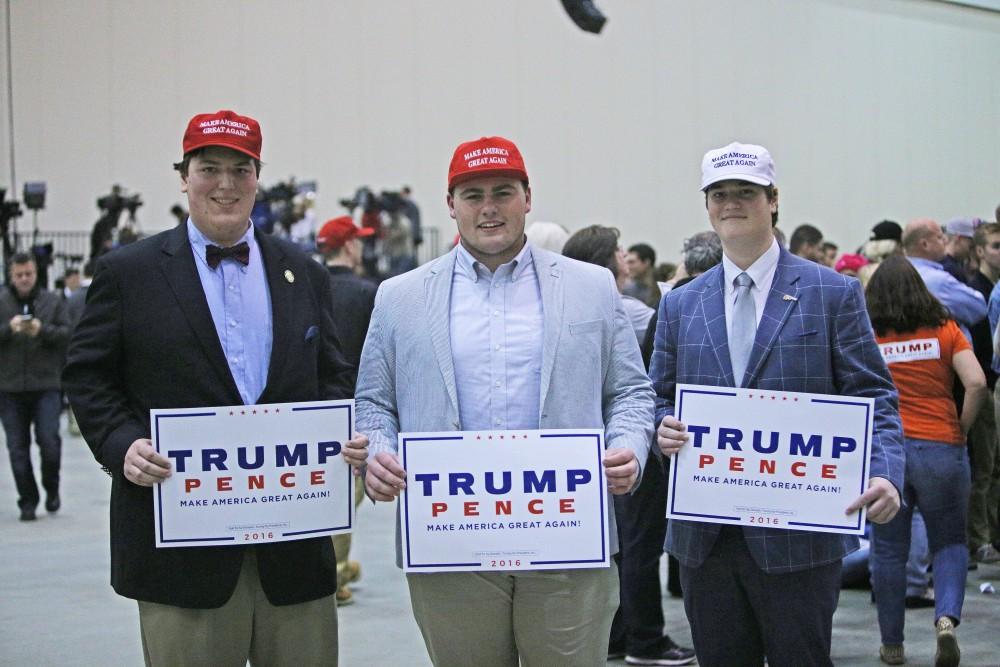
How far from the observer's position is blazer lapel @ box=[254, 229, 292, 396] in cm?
316

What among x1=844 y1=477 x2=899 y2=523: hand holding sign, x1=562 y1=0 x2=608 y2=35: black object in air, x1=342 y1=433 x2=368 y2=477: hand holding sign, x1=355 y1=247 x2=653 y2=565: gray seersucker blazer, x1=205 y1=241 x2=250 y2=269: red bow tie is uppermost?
x1=562 y1=0 x2=608 y2=35: black object in air

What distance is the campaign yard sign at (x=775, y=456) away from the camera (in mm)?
3104

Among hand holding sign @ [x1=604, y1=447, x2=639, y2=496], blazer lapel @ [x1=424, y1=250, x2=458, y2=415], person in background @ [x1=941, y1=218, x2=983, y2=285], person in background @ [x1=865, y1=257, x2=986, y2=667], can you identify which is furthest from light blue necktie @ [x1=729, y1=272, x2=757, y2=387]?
person in background @ [x1=941, y1=218, x2=983, y2=285]

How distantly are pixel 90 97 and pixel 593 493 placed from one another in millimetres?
19106

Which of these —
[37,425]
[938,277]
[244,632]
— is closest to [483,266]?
[244,632]

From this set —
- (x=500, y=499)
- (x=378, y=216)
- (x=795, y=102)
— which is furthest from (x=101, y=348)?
(x=795, y=102)

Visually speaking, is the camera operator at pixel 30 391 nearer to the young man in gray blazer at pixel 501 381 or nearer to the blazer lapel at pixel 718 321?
the young man in gray blazer at pixel 501 381

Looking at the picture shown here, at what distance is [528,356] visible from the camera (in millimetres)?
3074

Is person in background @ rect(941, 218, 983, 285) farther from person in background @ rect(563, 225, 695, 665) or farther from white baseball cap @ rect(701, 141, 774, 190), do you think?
white baseball cap @ rect(701, 141, 774, 190)

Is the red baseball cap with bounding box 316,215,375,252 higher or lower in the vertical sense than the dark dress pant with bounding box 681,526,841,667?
higher

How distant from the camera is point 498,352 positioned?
307cm

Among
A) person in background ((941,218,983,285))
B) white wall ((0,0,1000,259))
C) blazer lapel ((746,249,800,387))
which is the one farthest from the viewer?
white wall ((0,0,1000,259))

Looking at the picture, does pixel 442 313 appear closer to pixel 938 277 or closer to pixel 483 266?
pixel 483 266

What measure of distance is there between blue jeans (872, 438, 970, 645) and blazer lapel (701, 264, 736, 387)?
7.51 ft
